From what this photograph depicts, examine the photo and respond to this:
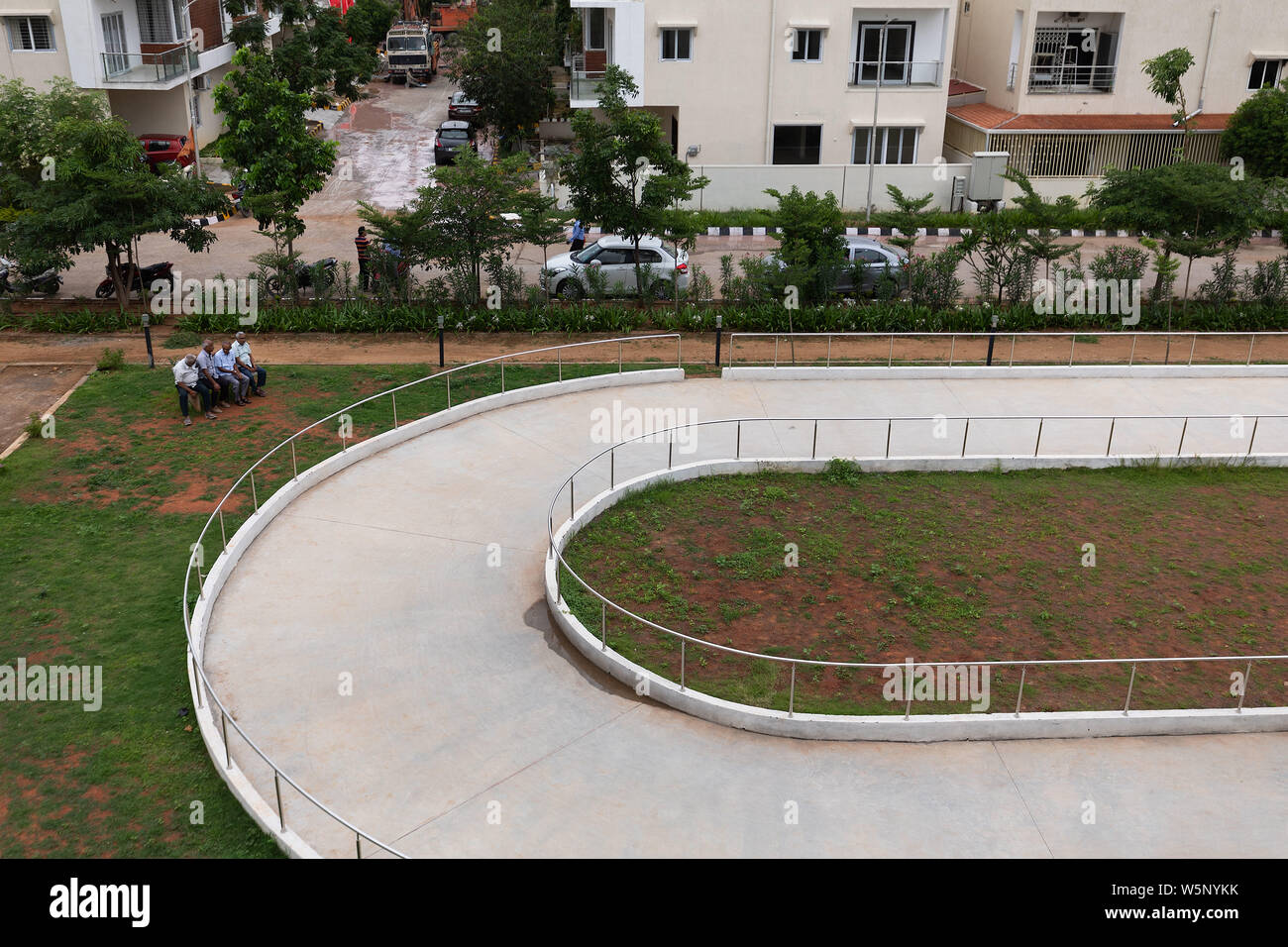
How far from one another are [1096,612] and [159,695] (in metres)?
10.8

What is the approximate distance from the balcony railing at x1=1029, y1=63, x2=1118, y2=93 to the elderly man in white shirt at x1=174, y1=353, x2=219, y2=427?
→ 28.4 metres

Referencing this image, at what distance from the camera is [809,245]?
24.5 metres

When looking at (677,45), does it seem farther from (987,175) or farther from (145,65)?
(145,65)

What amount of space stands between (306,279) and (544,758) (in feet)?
56.4

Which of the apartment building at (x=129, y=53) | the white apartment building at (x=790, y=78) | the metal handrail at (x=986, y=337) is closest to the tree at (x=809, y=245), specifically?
the metal handrail at (x=986, y=337)

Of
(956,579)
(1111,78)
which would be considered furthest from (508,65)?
(956,579)

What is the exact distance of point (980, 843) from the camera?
Result: 34.3 ft

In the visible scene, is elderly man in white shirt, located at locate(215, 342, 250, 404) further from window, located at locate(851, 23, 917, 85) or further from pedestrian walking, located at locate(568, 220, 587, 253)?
window, located at locate(851, 23, 917, 85)

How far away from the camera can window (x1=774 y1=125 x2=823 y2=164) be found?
36.4 m

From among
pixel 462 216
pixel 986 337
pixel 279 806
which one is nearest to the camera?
pixel 279 806

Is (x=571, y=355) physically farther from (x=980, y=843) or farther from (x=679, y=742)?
(x=980, y=843)

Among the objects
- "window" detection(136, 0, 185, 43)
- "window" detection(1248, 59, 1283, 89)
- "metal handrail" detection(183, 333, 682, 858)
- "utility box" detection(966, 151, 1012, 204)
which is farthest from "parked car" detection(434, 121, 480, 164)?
"window" detection(1248, 59, 1283, 89)

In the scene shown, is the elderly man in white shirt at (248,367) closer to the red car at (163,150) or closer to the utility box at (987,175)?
the red car at (163,150)

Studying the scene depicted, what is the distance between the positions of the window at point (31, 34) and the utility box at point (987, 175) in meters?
28.5
